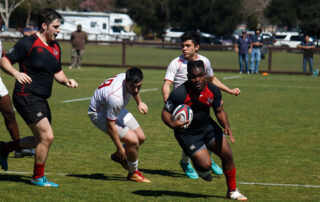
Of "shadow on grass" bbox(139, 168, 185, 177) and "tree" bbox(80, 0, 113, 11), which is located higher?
"tree" bbox(80, 0, 113, 11)

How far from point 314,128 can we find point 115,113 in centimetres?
699

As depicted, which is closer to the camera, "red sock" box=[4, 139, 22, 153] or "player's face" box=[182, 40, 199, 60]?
"red sock" box=[4, 139, 22, 153]

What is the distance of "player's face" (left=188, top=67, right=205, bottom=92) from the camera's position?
20.8ft

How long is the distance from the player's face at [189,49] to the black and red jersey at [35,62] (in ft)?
6.84

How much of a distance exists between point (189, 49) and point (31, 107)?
260cm

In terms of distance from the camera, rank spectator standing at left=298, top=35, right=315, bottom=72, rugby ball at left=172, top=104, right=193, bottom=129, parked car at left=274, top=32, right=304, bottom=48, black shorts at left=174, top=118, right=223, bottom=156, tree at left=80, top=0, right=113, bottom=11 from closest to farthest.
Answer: rugby ball at left=172, top=104, right=193, bottom=129, black shorts at left=174, top=118, right=223, bottom=156, spectator standing at left=298, top=35, right=315, bottom=72, parked car at left=274, top=32, right=304, bottom=48, tree at left=80, top=0, right=113, bottom=11

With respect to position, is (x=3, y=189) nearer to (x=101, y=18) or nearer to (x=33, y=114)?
(x=33, y=114)

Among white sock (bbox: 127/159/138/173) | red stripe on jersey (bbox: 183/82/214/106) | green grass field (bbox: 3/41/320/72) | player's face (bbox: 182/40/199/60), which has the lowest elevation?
green grass field (bbox: 3/41/320/72)

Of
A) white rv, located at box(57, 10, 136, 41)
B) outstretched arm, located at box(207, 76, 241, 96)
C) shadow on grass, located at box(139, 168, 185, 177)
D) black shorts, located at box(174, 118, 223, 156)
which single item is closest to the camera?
black shorts, located at box(174, 118, 223, 156)

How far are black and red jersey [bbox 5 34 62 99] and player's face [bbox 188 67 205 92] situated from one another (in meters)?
1.83

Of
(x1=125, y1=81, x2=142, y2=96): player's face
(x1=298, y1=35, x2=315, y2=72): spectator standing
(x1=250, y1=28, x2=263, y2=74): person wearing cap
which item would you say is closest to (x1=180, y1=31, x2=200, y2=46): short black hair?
(x1=125, y1=81, x2=142, y2=96): player's face

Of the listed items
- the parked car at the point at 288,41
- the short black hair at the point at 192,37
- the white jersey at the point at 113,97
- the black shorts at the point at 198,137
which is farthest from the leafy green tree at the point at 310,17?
the black shorts at the point at 198,137

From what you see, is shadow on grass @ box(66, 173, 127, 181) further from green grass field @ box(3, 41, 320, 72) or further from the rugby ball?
green grass field @ box(3, 41, 320, 72)

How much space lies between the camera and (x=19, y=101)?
6945 millimetres
